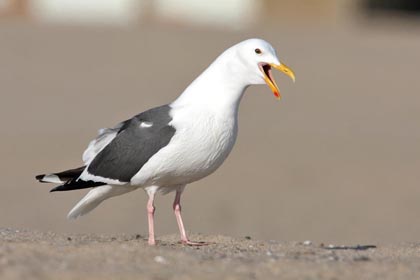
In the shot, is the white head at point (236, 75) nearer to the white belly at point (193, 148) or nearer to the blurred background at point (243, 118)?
the white belly at point (193, 148)

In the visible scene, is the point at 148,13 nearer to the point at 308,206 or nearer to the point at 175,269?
the point at 308,206

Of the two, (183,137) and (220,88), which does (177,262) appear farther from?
(220,88)

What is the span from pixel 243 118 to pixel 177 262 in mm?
11126

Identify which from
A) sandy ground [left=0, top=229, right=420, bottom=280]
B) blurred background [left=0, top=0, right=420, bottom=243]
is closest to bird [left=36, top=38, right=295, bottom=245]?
sandy ground [left=0, top=229, right=420, bottom=280]

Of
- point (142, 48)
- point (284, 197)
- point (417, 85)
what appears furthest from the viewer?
point (142, 48)

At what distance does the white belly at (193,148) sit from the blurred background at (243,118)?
176 inches

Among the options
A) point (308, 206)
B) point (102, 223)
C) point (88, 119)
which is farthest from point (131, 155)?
point (88, 119)

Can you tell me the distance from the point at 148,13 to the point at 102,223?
20207 millimetres

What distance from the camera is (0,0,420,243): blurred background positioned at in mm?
12133

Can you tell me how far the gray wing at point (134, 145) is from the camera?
6770 millimetres

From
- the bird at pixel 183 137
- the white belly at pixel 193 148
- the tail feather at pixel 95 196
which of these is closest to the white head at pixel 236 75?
the bird at pixel 183 137

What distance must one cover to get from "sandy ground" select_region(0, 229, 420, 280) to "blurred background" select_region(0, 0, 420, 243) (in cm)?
452

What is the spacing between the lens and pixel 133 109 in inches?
669

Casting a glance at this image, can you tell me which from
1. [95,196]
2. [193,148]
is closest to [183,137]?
[193,148]
